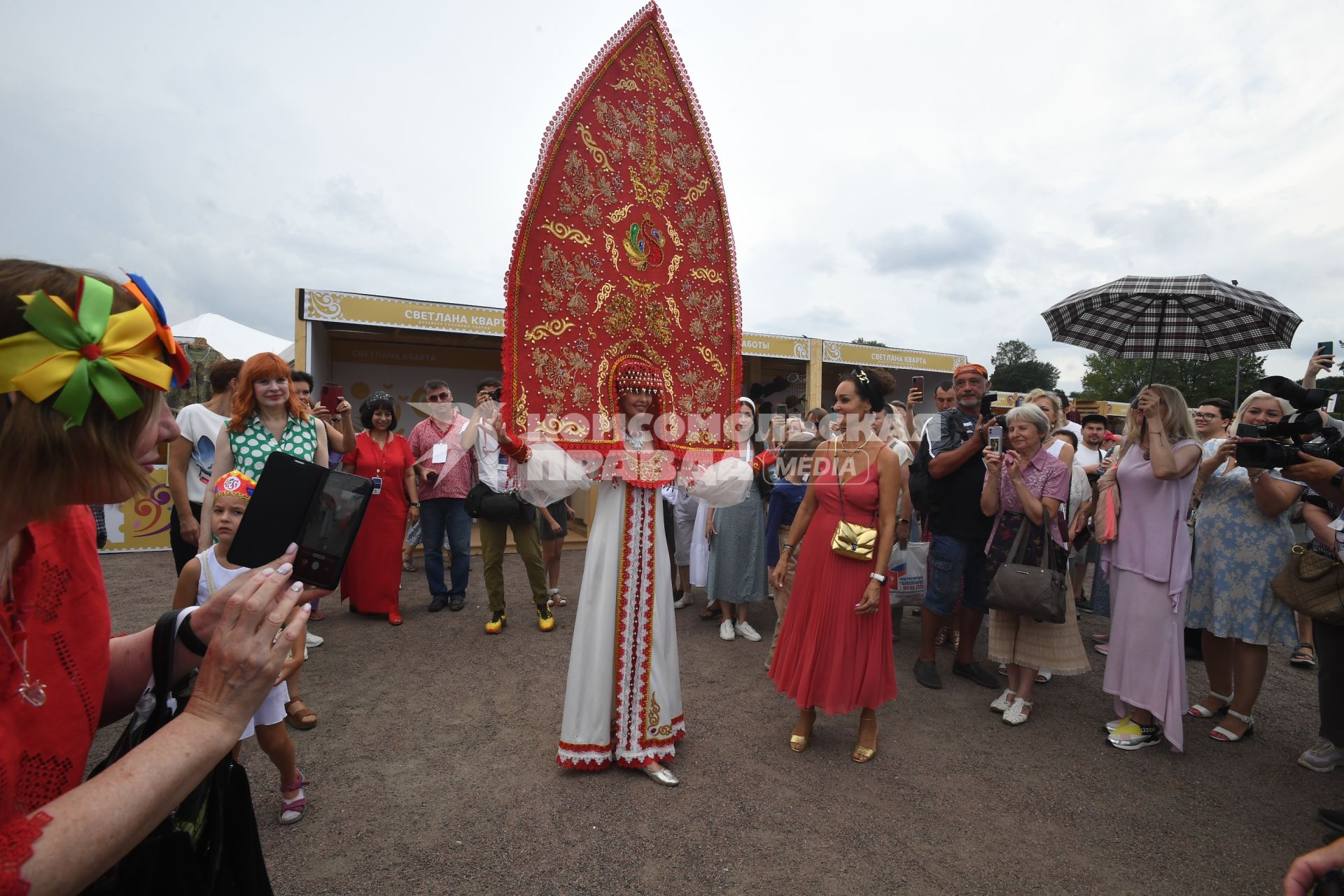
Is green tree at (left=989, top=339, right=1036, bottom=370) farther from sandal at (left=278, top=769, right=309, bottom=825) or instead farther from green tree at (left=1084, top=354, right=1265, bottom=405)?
sandal at (left=278, top=769, right=309, bottom=825)

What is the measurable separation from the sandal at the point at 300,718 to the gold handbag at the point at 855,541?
9.91ft

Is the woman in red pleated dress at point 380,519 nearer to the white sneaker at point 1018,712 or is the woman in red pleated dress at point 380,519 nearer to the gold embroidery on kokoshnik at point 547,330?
the gold embroidery on kokoshnik at point 547,330

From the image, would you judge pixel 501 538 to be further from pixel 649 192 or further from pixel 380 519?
pixel 649 192

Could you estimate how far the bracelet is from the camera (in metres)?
1.20

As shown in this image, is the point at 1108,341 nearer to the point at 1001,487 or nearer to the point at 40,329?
the point at 1001,487

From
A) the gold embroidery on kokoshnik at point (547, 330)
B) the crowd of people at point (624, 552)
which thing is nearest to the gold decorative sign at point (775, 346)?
the crowd of people at point (624, 552)

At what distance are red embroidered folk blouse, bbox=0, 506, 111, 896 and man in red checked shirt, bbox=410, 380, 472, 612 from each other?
181 inches

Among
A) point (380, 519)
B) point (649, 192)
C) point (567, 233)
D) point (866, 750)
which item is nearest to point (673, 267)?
point (649, 192)

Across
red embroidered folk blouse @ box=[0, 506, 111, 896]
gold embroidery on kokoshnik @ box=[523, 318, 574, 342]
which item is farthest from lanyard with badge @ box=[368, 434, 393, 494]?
red embroidered folk blouse @ box=[0, 506, 111, 896]

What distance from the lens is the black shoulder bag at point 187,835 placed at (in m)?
0.97

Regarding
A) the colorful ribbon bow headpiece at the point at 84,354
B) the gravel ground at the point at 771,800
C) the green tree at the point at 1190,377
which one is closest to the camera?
the colorful ribbon bow headpiece at the point at 84,354

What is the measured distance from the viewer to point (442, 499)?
18.6 ft

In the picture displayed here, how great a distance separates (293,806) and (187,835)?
2.05 m

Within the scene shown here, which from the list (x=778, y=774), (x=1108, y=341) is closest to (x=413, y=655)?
(x=778, y=774)
